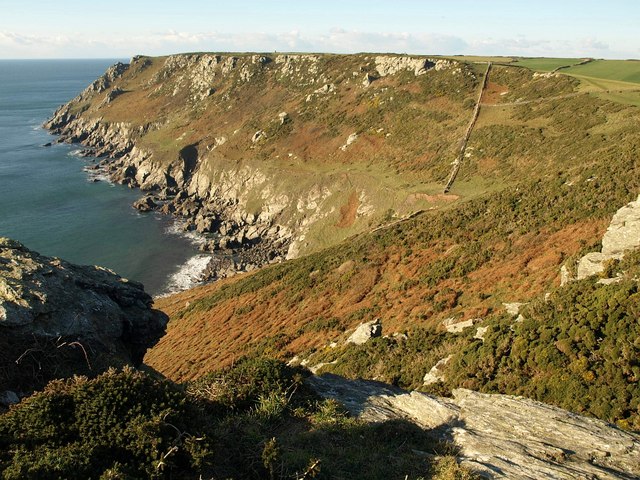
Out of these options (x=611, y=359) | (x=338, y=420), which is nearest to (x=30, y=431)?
(x=338, y=420)

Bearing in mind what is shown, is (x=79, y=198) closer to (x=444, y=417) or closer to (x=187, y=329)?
(x=187, y=329)

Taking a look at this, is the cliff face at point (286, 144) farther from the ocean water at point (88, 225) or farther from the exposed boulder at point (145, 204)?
the ocean water at point (88, 225)

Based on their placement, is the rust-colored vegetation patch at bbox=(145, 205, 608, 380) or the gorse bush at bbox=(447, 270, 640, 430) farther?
the rust-colored vegetation patch at bbox=(145, 205, 608, 380)

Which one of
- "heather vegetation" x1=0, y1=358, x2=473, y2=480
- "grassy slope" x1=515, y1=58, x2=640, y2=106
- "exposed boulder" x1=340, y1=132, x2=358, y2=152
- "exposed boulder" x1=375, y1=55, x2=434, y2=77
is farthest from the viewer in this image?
"exposed boulder" x1=375, y1=55, x2=434, y2=77

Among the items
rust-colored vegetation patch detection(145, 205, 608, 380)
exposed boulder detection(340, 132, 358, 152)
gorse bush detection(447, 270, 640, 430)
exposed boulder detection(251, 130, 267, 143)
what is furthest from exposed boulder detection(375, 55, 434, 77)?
gorse bush detection(447, 270, 640, 430)

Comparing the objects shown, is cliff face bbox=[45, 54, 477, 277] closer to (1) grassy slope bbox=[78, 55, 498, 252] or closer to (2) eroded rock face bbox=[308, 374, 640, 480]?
(1) grassy slope bbox=[78, 55, 498, 252]

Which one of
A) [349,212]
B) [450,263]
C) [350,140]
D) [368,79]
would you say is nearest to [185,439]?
[450,263]
